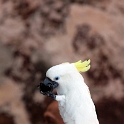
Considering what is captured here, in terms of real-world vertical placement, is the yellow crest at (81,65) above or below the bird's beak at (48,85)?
above

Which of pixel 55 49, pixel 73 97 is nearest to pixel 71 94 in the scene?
pixel 73 97

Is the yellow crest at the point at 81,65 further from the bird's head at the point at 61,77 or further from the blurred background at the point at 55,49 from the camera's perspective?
the blurred background at the point at 55,49

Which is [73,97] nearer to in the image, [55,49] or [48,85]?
[48,85]

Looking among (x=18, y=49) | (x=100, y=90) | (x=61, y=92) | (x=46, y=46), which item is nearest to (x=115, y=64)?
(x=100, y=90)

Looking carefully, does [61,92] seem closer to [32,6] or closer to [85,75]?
[85,75]

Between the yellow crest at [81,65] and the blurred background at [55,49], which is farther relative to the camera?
the blurred background at [55,49]

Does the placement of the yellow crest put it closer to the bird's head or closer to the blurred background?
the bird's head

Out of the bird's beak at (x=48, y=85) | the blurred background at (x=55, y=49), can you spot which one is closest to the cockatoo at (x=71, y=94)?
the bird's beak at (x=48, y=85)
